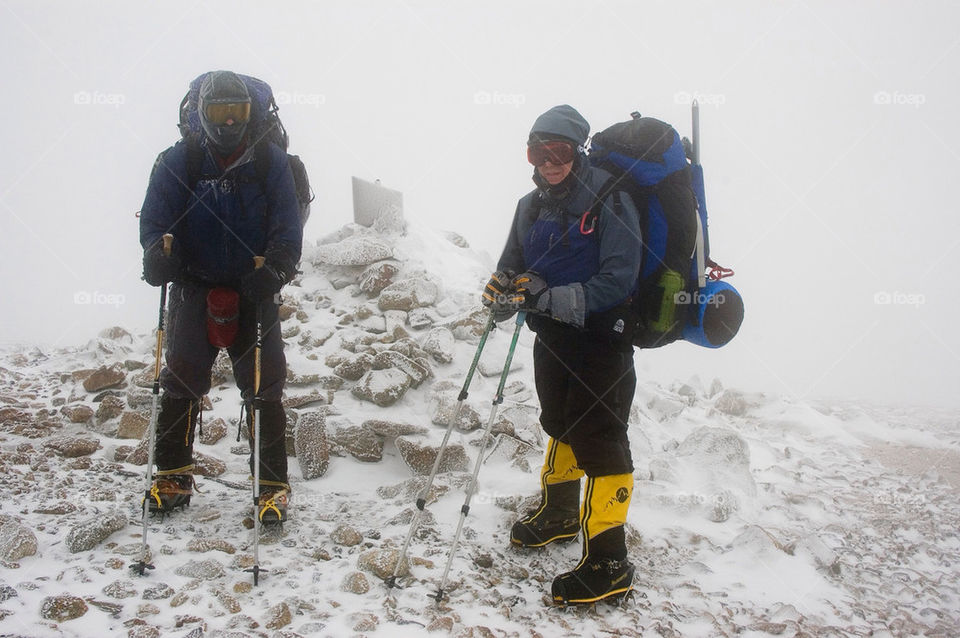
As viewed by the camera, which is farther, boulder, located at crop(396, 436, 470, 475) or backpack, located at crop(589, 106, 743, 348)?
boulder, located at crop(396, 436, 470, 475)

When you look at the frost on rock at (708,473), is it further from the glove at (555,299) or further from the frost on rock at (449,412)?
the glove at (555,299)

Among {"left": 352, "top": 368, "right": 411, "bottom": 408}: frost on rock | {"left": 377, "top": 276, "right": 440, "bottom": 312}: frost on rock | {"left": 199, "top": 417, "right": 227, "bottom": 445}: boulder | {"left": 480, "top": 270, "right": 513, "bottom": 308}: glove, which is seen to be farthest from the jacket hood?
{"left": 377, "top": 276, "right": 440, "bottom": 312}: frost on rock

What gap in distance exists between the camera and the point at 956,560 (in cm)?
473

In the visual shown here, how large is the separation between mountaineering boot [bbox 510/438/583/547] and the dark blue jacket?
4.15ft

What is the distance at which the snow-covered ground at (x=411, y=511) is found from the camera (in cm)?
314

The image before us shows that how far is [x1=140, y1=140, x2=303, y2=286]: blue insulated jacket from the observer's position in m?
3.82

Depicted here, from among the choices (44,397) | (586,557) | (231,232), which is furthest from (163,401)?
(44,397)

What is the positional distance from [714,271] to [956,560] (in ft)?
11.3

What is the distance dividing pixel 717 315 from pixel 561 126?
5.02 feet

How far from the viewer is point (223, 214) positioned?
3885 millimetres

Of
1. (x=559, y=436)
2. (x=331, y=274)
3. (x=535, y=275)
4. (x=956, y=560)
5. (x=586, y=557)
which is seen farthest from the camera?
(x=331, y=274)

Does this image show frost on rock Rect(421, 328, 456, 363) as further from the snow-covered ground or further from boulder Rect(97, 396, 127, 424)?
boulder Rect(97, 396, 127, 424)

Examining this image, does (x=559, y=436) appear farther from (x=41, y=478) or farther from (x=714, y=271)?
(x=41, y=478)

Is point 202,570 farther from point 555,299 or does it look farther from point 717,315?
point 717,315
